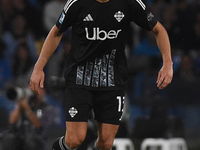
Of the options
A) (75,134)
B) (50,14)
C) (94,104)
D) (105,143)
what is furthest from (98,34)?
(50,14)

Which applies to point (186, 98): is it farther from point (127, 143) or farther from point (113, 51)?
point (113, 51)

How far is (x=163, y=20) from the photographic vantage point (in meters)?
5.91

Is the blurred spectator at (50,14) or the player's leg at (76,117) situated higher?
the blurred spectator at (50,14)

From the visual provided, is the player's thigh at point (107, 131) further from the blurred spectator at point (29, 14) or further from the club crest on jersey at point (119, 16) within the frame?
the blurred spectator at point (29, 14)

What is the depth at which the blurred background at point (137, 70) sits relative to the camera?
18.2 feet

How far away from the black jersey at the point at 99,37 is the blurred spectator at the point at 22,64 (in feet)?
5.51

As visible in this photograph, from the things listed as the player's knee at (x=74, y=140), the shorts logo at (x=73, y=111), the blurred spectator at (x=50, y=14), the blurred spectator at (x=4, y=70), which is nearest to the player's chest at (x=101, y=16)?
the shorts logo at (x=73, y=111)

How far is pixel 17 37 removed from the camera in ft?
18.3

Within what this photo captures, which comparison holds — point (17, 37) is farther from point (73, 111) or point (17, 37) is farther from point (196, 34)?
point (196, 34)

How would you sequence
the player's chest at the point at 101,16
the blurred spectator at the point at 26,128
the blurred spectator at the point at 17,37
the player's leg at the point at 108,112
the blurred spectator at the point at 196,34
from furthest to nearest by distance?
the blurred spectator at the point at 196,34 → the blurred spectator at the point at 17,37 → the blurred spectator at the point at 26,128 → the player's leg at the point at 108,112 → the player's chest at the point at 101,16

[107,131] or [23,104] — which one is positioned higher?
[23,104]

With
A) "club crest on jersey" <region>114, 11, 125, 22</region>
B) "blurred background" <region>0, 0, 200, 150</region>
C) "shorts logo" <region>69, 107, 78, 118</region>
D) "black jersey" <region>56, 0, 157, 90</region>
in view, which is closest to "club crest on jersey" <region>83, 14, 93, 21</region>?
"black jersey" <region>56, 0, 157, 90</region>

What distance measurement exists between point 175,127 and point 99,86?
2135 millimetres

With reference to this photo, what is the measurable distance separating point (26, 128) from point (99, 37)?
2.14m
